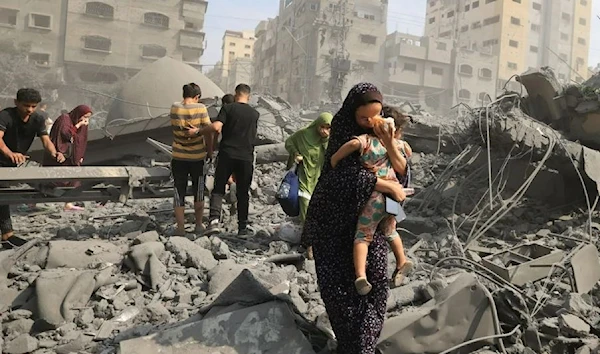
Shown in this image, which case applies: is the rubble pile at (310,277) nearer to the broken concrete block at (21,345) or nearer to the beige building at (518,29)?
the broken concrete block at (21,345)

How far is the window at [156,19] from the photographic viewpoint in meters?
35.3

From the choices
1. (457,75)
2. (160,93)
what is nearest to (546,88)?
(160,93)

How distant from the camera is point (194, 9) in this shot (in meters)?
36.5

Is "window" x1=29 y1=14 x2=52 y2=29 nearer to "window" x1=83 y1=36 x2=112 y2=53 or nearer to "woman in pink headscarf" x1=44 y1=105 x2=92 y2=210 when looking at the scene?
"window" x1=83 y1=36 x2=112 y2=53

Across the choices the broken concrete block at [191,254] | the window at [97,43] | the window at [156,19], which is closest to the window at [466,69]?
the window at [156,19]

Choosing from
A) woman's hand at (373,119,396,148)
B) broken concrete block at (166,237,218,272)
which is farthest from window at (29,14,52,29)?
woman's hand at (373,119,396,148)

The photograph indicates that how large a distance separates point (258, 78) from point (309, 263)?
50840mm

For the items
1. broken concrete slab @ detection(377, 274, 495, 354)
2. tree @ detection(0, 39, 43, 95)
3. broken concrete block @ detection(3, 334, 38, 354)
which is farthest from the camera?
tree @ detection(0, 39, 43, 95)

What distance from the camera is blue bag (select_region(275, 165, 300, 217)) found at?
4.37m

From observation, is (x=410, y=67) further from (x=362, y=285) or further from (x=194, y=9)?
(x=362, y=285)

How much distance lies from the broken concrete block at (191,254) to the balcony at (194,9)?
35348 mm

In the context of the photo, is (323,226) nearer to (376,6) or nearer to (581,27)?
(376,6)

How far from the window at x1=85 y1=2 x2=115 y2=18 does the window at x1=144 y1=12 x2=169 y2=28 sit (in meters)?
2.40

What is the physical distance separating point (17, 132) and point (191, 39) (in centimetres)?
3396
